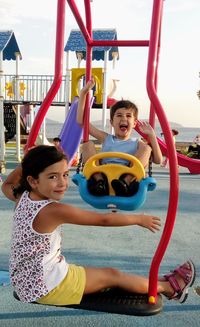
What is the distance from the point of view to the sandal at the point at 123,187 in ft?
8.57

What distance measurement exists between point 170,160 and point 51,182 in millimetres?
651

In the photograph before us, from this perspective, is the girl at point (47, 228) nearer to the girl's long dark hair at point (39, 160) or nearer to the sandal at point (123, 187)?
the girl's long dark hair at point (39, 160)

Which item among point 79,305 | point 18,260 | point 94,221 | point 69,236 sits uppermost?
point 94,221

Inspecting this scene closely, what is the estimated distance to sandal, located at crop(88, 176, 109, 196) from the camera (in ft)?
8.69

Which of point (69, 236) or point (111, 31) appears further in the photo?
point (111, 31)

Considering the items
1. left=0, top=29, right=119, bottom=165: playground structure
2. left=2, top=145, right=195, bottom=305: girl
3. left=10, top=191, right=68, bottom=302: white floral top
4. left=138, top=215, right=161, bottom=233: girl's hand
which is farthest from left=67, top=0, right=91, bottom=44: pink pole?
left=0, top=29, right=119, bottom=165: playground structure

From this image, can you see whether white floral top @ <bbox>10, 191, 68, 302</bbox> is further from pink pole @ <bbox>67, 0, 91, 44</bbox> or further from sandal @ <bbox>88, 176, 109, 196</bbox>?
pink pole @ <bbox>67, 0, 91, 44</bbox>

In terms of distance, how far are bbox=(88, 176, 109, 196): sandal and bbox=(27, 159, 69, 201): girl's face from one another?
0.63 meters

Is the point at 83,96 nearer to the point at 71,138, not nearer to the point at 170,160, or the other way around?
the point at 71,138

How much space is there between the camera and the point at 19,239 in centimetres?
206

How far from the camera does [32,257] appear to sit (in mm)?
2059

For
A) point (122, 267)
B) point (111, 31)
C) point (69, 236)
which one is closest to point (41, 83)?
point (111, 31)

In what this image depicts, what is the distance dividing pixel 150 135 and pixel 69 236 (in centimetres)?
237

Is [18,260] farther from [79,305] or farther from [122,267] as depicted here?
[122,267]
